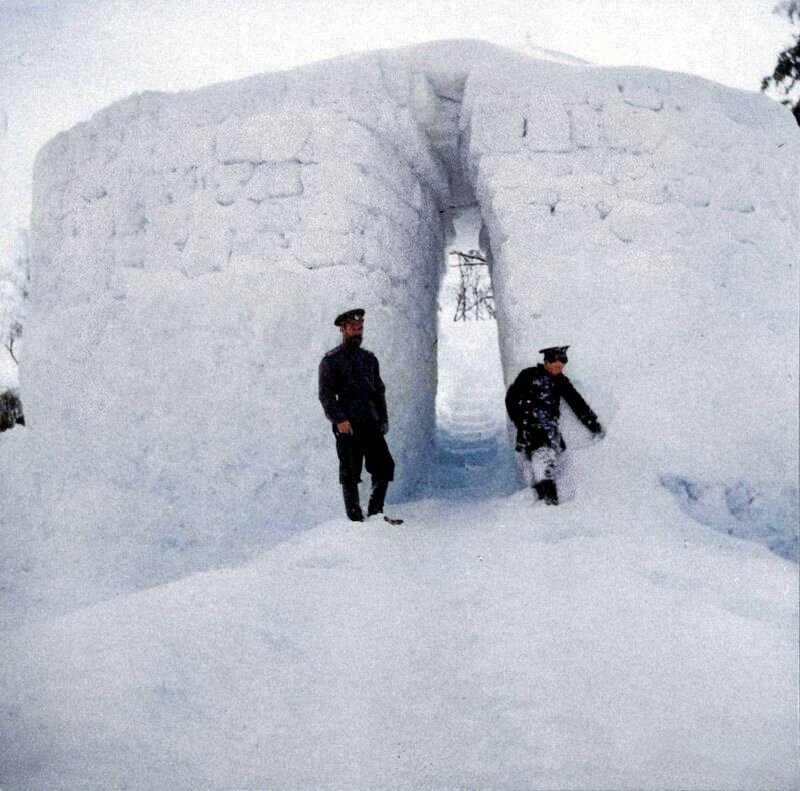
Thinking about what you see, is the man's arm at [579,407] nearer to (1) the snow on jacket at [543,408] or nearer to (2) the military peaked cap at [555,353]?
(1) the snow on jacket at [543,408]

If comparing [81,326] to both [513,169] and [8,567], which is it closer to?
[8,567]

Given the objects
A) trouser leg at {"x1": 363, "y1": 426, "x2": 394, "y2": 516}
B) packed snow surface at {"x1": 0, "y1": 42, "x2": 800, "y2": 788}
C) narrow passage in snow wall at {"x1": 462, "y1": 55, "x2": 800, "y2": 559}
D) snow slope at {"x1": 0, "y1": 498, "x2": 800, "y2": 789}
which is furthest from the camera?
trouser leg at {"x1": 363, "y1": 426, "x2": 394, "y2": 516}

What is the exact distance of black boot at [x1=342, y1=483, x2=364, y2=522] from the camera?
306 centimetres

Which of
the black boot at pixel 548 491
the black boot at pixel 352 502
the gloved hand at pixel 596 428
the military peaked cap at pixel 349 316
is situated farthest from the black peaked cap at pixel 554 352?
the black boot at pixel 352 502

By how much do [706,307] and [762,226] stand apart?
0.78 metres

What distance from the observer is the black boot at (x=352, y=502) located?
3057mm

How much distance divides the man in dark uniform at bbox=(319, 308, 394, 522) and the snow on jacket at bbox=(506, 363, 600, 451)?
0.74 m

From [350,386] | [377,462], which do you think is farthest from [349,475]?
[350,386]

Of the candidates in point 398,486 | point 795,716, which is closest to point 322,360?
point 398,486

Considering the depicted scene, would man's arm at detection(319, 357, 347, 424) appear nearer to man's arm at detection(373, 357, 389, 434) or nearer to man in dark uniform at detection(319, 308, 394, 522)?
man in dark uniform at detection(319, 308, 394, 522)

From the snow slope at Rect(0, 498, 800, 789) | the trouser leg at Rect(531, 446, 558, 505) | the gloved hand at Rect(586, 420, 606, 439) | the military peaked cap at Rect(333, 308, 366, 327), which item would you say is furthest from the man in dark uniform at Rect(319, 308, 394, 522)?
the gloved hand at Rect(586, 420, 606, 439)

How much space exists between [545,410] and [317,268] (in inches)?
58.3

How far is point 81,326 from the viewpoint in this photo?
3744mm

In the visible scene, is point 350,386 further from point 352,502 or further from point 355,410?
point 352,502
